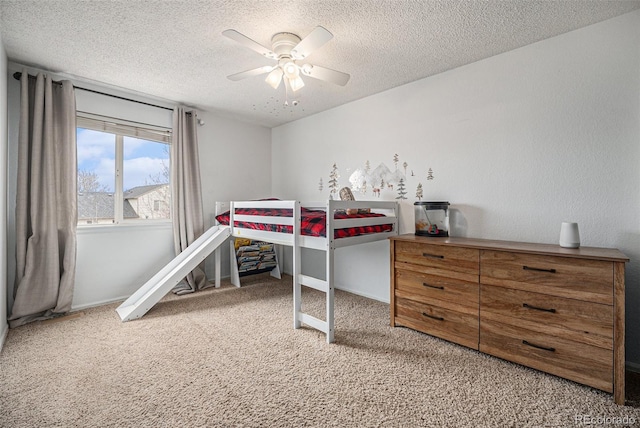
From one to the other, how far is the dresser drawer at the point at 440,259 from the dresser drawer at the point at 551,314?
161 millimetres

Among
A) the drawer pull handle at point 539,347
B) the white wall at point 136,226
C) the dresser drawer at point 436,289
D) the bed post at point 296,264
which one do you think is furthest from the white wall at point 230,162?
the drawer pull handle at point 539,347

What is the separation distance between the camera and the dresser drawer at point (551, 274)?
5.29 feet

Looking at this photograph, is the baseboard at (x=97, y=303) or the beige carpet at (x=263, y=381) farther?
the baseboard at (x=97, y=303)

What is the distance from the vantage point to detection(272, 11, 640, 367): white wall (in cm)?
191

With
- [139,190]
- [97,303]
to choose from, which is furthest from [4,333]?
[139,190]

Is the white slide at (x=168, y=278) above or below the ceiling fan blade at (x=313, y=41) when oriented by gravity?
below

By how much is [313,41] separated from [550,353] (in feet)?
7.79

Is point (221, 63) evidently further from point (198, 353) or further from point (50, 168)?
point (198, 353)

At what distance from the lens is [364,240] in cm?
258

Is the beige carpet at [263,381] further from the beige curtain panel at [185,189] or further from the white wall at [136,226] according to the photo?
the beige curtain panel at [185,189]

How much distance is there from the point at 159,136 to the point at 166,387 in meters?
2.85

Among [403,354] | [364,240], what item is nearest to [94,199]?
[364,240]

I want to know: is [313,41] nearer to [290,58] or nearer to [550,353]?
[290,58]

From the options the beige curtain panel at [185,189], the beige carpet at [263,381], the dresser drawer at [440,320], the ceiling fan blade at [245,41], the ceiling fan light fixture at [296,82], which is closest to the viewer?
the beige carpet at [263,381]
